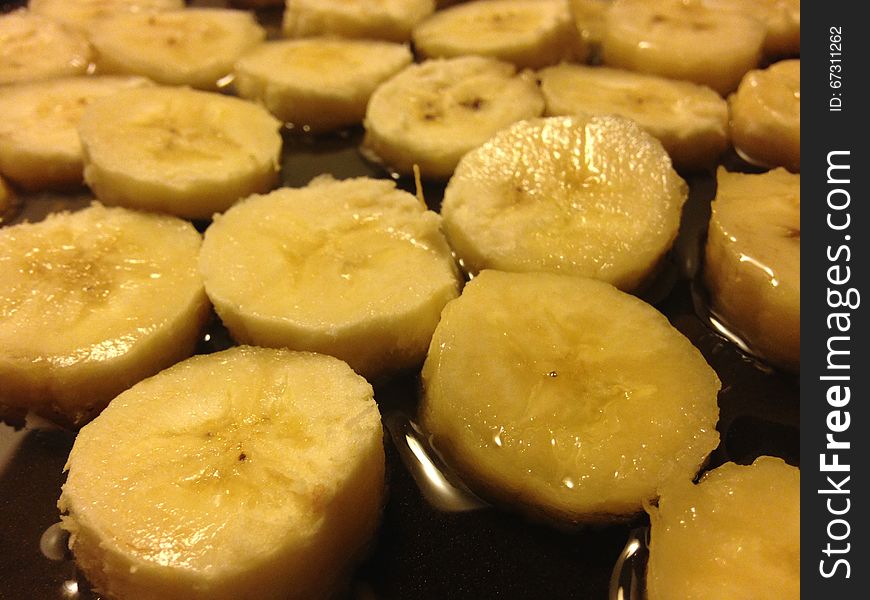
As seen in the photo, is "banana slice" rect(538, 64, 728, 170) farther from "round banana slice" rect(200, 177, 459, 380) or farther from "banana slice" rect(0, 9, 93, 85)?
"banana slice" rect(0, 9, 93, 85)

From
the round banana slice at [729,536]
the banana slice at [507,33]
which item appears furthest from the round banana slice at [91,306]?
the banana slice at [507,33]

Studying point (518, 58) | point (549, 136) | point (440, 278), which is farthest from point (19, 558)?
point (518, 58)

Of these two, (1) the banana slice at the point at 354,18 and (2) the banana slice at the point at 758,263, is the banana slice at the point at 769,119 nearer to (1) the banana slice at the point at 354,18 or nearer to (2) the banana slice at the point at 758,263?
(2) the banana slice at the point at 758,263
